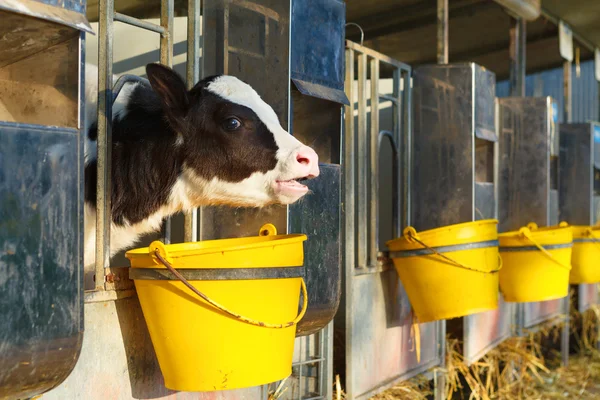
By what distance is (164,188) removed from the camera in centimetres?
264

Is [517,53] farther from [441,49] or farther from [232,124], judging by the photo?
[232,124]

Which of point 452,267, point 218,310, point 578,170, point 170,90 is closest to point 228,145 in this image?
point 170,90

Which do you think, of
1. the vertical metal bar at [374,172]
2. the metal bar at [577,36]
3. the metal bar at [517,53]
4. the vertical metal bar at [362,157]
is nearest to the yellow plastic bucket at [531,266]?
the vertical metal bar at [374,172]

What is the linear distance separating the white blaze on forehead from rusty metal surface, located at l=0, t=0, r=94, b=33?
719 millimetres

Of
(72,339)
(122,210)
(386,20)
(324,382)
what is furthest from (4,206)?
(386,20)

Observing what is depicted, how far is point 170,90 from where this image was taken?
8.28ft

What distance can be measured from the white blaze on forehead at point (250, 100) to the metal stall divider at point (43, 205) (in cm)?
68

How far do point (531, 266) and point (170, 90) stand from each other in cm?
270

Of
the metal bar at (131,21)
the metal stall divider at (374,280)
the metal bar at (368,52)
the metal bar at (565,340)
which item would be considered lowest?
the metal bar at (565,340)

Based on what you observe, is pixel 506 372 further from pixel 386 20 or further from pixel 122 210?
pixel 122 210

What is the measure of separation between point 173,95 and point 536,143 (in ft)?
12.4

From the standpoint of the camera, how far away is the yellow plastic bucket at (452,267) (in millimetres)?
3574

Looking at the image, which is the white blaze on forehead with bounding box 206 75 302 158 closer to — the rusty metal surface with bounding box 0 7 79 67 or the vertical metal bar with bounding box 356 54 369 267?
the rusty metal surface with bounding box 0 7 79 67

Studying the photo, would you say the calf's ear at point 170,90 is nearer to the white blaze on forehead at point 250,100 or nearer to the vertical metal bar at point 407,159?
Answer: the white blaze on forehead at point 250,100
